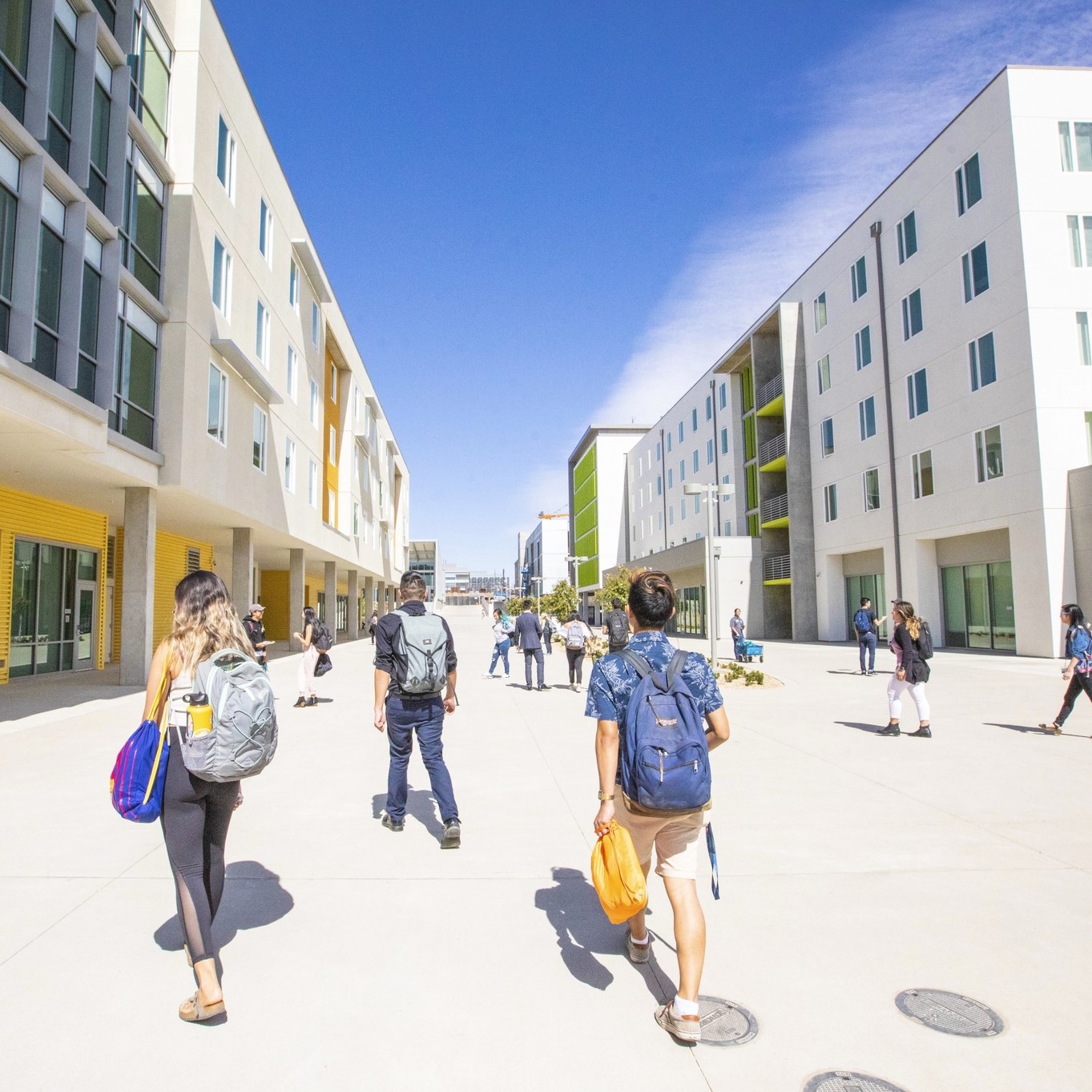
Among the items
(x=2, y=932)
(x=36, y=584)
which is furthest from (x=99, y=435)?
(x=2, y=932)

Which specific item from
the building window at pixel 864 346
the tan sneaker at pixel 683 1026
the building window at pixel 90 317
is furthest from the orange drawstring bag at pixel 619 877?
the building window at pixel 864 346

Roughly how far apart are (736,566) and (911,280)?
16285 millimetres

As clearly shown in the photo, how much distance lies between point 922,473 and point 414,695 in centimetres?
2517

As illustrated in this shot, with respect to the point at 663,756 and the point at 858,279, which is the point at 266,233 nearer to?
the point at 858,279

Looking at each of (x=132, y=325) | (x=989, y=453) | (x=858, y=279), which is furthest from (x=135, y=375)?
(x=858, y=279)

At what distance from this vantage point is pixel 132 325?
47.8 feet

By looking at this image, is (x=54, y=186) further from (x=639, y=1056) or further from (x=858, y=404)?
(x=858, y=404)

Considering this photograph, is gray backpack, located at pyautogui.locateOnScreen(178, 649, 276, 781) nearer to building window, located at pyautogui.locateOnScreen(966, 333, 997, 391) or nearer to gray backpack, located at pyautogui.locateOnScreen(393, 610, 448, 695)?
gray backpack, located at pyautogui.locateOnScreen(393, 610, 448, 695)

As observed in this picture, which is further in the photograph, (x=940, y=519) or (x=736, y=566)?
(x=736, y=566)

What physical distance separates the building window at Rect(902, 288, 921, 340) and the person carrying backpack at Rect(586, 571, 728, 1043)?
27113 mm

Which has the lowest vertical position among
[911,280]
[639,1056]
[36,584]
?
[639,1056]

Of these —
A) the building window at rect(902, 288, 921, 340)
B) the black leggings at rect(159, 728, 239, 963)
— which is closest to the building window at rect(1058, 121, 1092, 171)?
the building window at rect(902, 288, 921, 340)

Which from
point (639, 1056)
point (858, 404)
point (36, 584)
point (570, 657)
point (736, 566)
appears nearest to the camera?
point (639, 1056)

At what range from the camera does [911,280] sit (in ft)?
88.0
